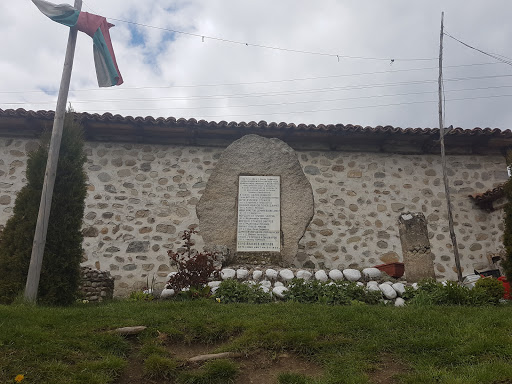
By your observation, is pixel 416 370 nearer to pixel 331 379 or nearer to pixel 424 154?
pixel 331 379

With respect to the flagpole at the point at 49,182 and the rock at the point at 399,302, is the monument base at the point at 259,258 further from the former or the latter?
the flagpole at the point at 49,182

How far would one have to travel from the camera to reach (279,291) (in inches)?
244

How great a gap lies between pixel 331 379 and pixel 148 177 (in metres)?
7.20

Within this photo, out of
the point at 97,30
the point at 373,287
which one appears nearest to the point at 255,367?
the point at 373,287

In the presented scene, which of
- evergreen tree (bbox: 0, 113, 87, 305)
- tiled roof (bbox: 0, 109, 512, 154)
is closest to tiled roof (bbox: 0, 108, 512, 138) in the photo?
tiled roof (bbox: 0, 109, 512, 154)

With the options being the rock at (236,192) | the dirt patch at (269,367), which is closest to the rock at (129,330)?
the dirt patch at (269,367)

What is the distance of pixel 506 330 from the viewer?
14.2 feet

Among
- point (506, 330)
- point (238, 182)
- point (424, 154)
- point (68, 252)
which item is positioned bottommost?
point (506, 330)

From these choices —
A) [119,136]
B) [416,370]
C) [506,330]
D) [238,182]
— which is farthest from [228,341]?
[119,136]

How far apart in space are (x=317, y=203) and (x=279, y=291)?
3985 millimetres

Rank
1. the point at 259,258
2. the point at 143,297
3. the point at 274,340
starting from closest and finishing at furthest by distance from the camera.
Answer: the point at 274,340, the point at 143,297, the point at 259,258

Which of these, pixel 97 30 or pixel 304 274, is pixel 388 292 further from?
pixel 97 30

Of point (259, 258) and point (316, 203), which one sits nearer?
point (259, 258)

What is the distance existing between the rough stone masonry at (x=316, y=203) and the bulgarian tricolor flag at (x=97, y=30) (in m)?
2.90
